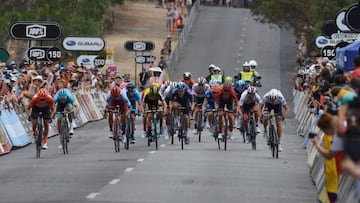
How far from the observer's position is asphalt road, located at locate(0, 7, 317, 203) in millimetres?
19109

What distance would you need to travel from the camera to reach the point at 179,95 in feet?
98.8

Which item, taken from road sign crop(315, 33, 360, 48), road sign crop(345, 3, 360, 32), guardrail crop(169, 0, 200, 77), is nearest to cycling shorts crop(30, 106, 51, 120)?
road sign crop(315, 33, 360, 48)

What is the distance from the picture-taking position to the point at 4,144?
29.2 meters

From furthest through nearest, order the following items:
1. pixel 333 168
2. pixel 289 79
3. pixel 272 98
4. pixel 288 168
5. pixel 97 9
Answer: pixel 289 79 < pixel 97 9 < pixel 272 98 < pixel 288 168 < pixel 333 168

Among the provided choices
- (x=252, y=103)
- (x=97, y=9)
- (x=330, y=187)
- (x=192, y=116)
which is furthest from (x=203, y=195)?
(x=97, y=9)

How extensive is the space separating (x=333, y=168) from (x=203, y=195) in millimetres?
2884

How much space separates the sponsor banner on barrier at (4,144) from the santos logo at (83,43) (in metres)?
11.3

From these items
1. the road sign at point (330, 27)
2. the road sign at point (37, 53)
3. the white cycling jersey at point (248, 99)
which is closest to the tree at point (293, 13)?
the road sign at point (37, 53)

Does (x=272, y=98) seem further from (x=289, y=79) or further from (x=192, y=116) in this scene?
(x=289, y=79)

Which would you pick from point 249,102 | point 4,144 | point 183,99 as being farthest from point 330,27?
point 4,144

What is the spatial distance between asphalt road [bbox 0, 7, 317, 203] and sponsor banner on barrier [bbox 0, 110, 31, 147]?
346 millimetres

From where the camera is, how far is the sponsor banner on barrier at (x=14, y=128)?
29.8m

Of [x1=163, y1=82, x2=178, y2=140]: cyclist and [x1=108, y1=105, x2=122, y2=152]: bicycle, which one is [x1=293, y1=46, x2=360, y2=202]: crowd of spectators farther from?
[x1=163, y1=82, x2=178, y2=140]: cyclist

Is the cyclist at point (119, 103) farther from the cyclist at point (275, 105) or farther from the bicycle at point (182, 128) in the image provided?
the cyclist at point (275, 105)
